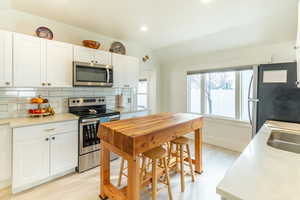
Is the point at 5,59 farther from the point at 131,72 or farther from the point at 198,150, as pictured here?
the point at 198,150

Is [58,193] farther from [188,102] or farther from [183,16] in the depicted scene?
[188,102]

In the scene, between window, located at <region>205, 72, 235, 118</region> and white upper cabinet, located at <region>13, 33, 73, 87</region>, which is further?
window, located at <region>205, 72, 235, 118</region>

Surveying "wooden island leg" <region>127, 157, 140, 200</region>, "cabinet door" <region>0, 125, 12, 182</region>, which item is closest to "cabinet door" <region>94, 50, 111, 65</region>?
"cabinet door" <region>0, 125, 12, 182</region>

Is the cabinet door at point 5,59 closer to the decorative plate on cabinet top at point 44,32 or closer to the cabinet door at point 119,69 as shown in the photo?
the decorative plate on cabinet top at point 44,32

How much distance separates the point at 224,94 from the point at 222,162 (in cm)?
166

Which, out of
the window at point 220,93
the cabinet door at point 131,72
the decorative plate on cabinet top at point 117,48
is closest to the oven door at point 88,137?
the cabinet door at point 131,72

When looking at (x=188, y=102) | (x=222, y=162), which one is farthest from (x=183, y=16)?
(x=222, y=162)

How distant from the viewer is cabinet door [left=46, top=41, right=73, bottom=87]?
7.89 ft

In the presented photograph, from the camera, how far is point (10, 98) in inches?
92.3

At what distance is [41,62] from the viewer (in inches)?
91.2

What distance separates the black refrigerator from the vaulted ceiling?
1012 millimetres

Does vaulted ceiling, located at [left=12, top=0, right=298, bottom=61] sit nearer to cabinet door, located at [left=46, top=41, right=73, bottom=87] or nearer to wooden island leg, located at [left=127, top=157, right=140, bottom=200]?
cabinet door, located at [left=46, top=41, right=73, bottom=87]

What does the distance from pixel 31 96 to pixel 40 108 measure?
9.4 inches

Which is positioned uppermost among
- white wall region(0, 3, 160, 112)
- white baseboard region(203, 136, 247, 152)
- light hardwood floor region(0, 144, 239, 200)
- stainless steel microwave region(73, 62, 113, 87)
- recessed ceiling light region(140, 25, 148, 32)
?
recessed ceiling light region(140, 25, 148, 32)
